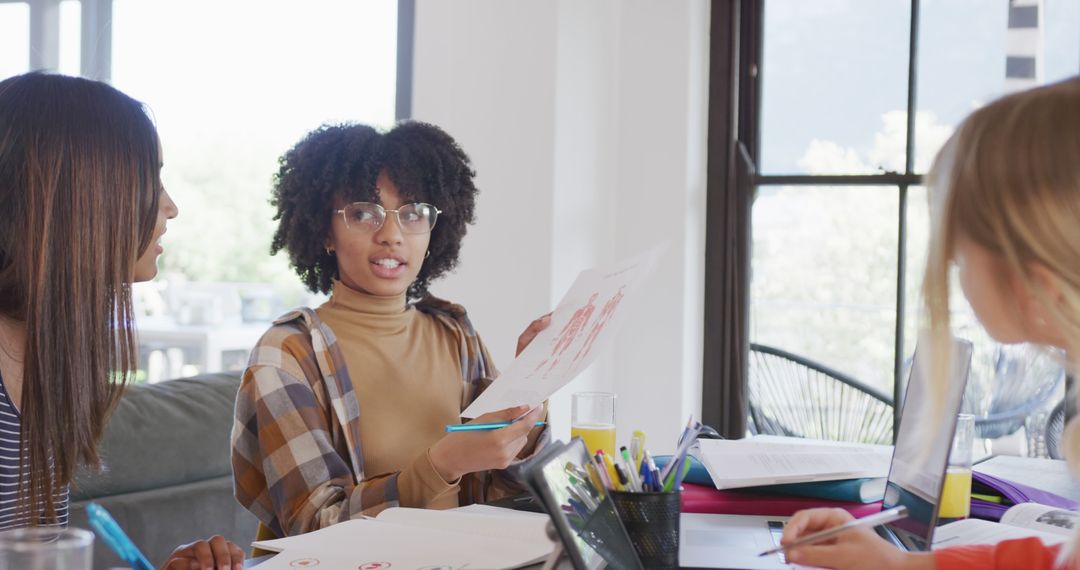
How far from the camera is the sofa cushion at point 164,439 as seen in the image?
2.02 m

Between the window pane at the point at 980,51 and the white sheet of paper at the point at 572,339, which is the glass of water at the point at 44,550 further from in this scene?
the window pane at the point at 980,51

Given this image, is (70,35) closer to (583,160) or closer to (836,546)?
(583,160)

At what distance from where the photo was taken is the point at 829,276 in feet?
11.1

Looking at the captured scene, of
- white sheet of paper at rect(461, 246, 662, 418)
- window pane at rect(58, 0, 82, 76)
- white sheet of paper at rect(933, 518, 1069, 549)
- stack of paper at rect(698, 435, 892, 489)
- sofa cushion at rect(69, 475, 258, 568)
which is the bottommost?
sofa cushion at rect(69, 475, 258, 568)

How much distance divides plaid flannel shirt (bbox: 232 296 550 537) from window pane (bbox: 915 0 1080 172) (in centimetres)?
210

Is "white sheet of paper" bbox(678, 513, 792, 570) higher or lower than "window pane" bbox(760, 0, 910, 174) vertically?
Result: lower

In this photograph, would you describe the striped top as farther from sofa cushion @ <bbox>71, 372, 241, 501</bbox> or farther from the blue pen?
sofa cushion @ <bbox>71, 372, 241, 501</bbox>

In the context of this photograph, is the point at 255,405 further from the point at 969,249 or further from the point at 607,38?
the point at 607,38

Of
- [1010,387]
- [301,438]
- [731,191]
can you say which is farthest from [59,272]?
[1010,387]

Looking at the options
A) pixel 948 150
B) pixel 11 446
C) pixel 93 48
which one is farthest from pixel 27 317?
pixel 93 48

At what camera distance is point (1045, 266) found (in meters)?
0.90

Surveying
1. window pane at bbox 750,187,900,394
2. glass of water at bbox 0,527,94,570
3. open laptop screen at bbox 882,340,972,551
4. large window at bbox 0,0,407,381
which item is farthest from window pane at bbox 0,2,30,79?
open laptop screen at bbox 882,340,972,551

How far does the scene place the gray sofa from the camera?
2000 millimetres

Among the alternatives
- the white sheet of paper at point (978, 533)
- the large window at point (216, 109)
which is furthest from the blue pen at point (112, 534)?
the large window at point (216, 109)
